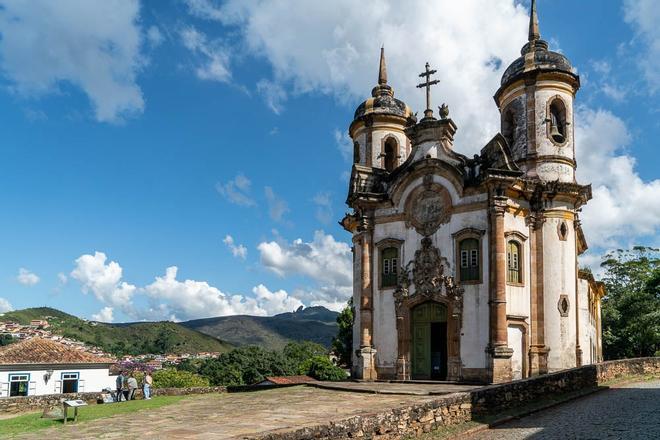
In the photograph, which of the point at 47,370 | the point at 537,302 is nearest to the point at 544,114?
the point at 537,302

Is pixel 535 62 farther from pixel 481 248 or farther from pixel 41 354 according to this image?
pixel 41 354

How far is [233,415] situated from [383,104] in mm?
19378

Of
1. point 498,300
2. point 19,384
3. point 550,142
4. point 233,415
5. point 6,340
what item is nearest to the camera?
point 233,415

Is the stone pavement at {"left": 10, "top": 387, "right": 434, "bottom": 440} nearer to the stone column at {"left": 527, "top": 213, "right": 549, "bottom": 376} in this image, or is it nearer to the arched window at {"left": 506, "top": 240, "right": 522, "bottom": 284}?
the stone column at {"left": 527, "top": 213, "right": 549, "bottom": 376}

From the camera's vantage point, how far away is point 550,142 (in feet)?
81.4

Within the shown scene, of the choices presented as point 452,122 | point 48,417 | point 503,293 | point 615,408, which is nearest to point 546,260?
point 503,293

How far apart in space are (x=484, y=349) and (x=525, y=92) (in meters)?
10.7

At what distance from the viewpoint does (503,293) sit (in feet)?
71.3

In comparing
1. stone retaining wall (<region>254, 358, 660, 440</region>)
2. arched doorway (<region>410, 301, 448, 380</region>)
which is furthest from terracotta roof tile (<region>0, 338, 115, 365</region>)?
stone retaining wall (<region>254, 358, 660, 440</region>)

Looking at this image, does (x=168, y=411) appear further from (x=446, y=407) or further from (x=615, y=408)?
(x=615, y=408)

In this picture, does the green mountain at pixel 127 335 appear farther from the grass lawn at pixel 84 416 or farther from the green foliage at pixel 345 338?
the grass lawn at pixel 84 416

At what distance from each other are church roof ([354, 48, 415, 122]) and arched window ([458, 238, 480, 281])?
8891 mm

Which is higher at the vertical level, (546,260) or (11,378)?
(546,260)

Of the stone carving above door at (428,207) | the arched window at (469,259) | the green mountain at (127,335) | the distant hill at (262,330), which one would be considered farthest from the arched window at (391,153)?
the distant hill at (262,330)
